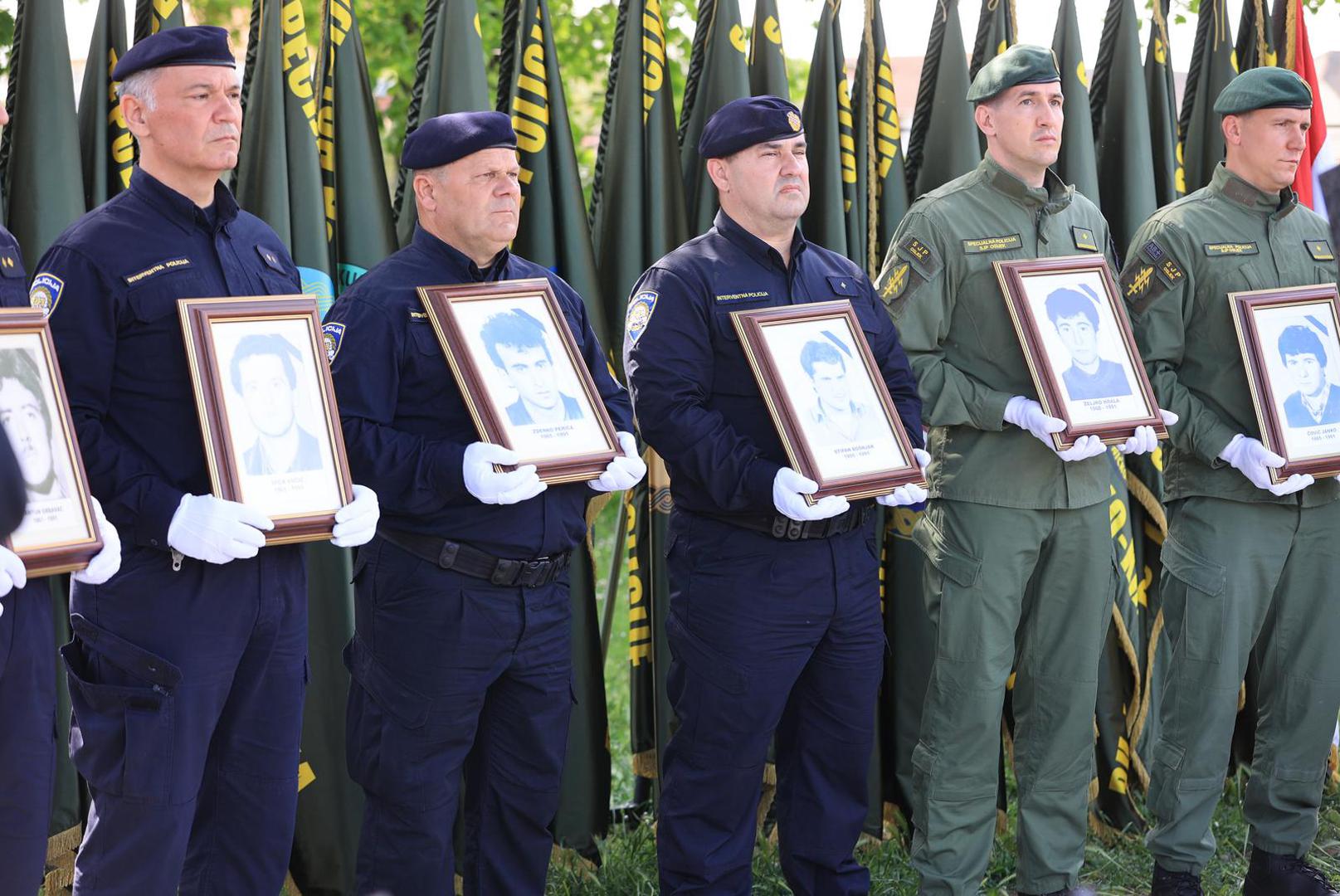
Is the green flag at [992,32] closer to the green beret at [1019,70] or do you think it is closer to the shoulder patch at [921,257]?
the green beret at [1019,70]

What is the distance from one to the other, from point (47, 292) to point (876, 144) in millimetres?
2535

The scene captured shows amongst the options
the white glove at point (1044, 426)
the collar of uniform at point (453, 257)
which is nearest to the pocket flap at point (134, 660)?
the collar of uniform at point (453, 257)

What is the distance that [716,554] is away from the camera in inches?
127

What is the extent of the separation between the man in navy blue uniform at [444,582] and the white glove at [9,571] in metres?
0.81

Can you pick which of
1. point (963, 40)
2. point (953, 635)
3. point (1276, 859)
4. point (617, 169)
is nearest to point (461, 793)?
point (953, 635)

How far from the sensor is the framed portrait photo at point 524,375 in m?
2.82

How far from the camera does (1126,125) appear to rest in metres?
4.45

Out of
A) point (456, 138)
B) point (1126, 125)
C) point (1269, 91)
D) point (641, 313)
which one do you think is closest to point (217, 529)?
point (456, 138)

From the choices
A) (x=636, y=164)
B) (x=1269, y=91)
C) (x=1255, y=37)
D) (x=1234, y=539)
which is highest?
(x=1255, y=37)

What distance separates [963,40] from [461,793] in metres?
2.61

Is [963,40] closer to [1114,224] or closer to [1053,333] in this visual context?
[1114,224]

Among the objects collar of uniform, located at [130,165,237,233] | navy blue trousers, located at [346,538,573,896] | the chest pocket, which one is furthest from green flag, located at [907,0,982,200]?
the chest pocket

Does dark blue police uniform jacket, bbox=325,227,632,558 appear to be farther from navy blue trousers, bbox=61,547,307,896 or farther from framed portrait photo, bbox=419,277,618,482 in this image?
navy blue trousers, bbox=61,547,307,896

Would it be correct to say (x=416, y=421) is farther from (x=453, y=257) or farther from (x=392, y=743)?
(x=392, y=743)
